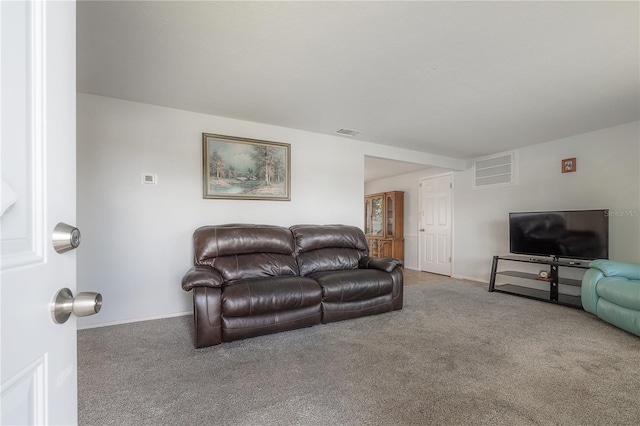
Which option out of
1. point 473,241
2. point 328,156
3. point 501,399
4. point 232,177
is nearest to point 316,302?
point 501,399

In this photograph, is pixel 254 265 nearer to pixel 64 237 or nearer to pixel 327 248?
pixel 327 248

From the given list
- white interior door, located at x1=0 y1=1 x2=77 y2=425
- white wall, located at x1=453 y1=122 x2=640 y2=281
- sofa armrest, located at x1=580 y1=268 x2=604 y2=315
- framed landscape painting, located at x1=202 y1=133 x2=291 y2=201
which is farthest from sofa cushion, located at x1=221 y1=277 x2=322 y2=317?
white wall, located at x1=453 y1=122 x2=640 y2=281

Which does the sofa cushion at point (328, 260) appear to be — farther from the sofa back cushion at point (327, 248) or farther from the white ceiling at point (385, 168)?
the white ceiling at point (385, 168)

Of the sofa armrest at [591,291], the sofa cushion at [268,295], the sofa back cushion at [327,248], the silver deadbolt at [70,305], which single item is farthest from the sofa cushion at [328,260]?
the silver deadbolt at [70,305]

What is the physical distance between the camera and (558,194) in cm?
405

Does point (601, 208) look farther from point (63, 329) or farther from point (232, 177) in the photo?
point (63, 329)

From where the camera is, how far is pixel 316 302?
267cm

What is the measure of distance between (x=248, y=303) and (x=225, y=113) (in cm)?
217

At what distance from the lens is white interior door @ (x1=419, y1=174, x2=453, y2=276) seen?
559 centimetres

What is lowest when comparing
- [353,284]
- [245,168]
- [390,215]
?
[353,284]

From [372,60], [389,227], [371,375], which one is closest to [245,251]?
[371,375]

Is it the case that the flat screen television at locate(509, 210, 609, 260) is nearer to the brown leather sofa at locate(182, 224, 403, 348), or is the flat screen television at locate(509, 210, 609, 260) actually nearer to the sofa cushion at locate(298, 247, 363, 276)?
the brown leather sofa at locate(182, 224, 403, 348)

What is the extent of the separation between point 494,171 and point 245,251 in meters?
4.46

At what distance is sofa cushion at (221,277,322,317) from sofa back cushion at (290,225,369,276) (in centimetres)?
51
